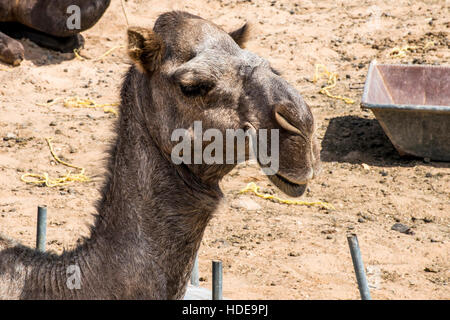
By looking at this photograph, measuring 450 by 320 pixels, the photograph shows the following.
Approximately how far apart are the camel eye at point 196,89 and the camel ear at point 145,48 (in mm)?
195

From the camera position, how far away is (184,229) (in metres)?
2.94

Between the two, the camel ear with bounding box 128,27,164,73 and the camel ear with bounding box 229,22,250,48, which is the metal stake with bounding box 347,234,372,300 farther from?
the camel ear with bounding box 128,27,164,73

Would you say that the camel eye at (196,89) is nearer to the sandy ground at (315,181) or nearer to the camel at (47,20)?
the sandy ground at (315,181)

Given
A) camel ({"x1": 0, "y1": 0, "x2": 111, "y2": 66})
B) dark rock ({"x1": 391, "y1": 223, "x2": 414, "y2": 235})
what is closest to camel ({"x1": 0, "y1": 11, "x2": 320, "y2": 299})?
dark rock ({"x1": 391, "y1": 223, "x2": 414, "y2": 235})

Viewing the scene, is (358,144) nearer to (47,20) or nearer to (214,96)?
(47,20)

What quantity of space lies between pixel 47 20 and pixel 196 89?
9.74 meters

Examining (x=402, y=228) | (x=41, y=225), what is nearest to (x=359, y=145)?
(x=402, y=228)

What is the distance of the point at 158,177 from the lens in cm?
293

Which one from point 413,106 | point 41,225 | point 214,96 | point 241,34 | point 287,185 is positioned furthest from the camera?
point 413,106

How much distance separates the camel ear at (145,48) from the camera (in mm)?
2889

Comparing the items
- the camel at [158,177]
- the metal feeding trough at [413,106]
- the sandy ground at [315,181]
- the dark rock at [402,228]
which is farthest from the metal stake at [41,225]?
the metal feeding trough at [413,106]

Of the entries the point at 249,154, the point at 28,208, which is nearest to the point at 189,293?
the point at 249,154
